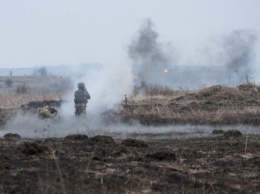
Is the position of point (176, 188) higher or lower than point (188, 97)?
lower

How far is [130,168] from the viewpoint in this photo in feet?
36.0

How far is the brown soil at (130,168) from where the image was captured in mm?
8984

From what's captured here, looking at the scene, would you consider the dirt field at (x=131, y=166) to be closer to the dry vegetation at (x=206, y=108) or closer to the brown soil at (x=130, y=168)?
the brown soil at (x=130, y=168)

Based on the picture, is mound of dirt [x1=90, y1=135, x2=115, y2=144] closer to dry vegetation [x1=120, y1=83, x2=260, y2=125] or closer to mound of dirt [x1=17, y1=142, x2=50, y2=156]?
mound of dirt [x1=17, y1=142, x2=50, y2=156]

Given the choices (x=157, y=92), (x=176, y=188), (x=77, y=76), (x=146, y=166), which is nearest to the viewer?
(x=176, y=188)

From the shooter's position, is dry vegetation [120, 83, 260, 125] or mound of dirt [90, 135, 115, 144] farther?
dry vegetation [120, 83, 260, 125]

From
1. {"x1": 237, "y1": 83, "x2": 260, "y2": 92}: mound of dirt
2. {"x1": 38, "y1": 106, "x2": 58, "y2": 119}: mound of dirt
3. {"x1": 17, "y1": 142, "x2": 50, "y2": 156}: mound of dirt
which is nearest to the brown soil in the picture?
{"x1": 17, "y1": 142, "x2": 50, "y2": 156}: mound of dirt

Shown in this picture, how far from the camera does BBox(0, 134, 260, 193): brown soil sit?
8.98 m

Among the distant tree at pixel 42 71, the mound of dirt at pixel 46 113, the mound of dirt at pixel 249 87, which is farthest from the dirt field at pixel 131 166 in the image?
the distant tree at pixel 42 71

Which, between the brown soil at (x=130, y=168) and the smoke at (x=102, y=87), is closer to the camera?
the brown soil at (x=130, y=168)

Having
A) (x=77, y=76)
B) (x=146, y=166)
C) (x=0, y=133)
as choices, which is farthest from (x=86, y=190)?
(x=77, y=76)

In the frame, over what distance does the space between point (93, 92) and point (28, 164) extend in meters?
Result: 18.8

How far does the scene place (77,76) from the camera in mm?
33938

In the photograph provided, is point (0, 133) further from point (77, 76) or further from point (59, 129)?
point (77, 76)
